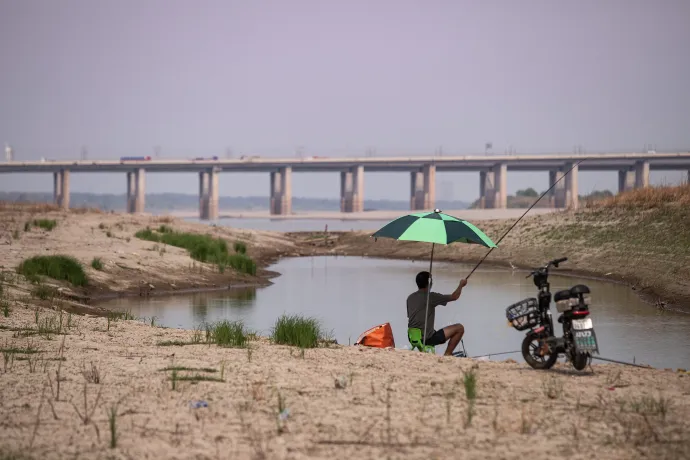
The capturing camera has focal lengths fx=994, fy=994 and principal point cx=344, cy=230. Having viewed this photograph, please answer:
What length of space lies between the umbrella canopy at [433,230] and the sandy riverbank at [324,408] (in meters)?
1.45

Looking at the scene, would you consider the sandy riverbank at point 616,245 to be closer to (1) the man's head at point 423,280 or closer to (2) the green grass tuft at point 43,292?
(1) the man's head at point 423,280

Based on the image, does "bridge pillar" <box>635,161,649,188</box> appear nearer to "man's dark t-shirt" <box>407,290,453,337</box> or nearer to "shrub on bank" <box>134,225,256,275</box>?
"shrub on bank" <box>134,225,256,275</box>

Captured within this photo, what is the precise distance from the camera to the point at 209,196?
433 feet

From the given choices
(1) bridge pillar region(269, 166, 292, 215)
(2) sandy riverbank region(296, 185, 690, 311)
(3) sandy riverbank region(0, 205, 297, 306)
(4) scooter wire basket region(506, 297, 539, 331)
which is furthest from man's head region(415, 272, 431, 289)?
(1) bridge pillar region(269, 166, 292, 215)

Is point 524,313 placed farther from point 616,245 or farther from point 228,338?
point 616,245

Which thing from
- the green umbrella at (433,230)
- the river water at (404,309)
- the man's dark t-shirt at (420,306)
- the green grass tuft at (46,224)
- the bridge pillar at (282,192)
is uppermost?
the bridge pillar at (282,192)

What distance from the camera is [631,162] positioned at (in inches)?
4801

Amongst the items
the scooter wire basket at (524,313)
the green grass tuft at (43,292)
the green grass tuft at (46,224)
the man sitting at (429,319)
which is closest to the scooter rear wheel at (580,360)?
the scooter wire basket at (524,313)

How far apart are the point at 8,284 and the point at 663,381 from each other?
40.0ft

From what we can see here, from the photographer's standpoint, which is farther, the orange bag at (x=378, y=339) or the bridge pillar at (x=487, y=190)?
the bridge pillar at (x=487, y=190)

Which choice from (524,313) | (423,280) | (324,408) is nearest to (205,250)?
(423,280)

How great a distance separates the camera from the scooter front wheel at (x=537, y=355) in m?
9.89

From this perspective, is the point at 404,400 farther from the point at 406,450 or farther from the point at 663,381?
the point at 663,381

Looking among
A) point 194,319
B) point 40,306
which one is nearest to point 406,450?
point 40,306
